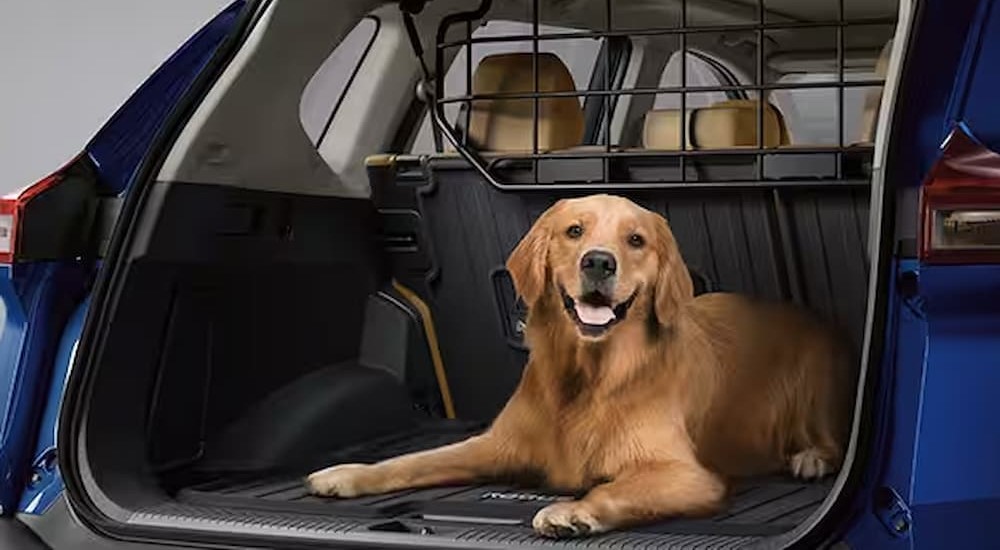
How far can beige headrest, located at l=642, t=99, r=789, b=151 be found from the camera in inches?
98.0

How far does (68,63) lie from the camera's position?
4652 mm

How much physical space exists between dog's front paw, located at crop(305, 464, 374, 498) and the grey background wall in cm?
253

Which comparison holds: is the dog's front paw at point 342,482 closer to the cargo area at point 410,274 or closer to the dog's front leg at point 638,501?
the cargo area at point 410,274

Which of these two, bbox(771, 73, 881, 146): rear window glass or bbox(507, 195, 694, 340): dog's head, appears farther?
bbox(771, 73, 881, 146): rear window glass

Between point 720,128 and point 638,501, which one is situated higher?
point 720,128

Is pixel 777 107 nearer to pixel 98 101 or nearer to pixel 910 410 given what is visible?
pixel 910 410

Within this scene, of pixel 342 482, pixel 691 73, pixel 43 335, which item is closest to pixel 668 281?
pixel 342 482

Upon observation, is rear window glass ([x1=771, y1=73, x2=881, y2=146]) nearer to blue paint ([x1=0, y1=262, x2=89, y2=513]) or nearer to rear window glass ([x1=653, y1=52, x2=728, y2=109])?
rear window glass ([x1=653, y1=52, x2=728, y2=109])

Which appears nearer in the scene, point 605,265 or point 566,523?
point 566,523

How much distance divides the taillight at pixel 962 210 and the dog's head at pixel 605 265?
0.60 m

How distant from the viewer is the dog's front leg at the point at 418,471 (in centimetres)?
226

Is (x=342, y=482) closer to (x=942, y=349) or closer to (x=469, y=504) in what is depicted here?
(x=469, y=504)

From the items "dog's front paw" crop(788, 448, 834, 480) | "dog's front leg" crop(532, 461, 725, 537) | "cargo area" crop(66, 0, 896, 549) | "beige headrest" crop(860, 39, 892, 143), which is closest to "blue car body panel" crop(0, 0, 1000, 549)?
"cargo area" crop(66, 0, 896, 549)

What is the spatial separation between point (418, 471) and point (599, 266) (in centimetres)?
42
